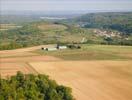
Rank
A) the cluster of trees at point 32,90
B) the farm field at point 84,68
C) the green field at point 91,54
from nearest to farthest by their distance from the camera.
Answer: the cluster of trees at point 32,90 < the farm field at point 84,68 < the green field at point 91,54

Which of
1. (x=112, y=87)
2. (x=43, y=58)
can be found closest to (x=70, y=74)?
(x=112, y=87)

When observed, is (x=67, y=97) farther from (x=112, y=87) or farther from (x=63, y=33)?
(x=63, y=33)

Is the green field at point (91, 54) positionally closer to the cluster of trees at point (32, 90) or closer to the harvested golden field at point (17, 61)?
the harvested golden field at point (17, 61)

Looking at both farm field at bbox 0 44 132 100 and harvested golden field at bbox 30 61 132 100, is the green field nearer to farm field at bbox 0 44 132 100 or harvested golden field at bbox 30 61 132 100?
farm field at bbox 0 44 132 100

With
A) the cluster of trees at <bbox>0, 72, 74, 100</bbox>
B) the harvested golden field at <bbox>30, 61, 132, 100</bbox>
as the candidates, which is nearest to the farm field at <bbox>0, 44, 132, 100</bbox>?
the harvested golden field at <bbox>30, 61, 132, 100</bbox>

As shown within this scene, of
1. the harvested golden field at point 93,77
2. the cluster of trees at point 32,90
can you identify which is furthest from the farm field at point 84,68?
the cluster of trees at point 32,90

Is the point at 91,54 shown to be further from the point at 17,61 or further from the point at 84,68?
the point at 84,68

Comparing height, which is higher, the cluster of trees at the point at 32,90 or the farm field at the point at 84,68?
the cluster of trees at the point at 32,90

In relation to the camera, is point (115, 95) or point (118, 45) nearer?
point (115, 95)
